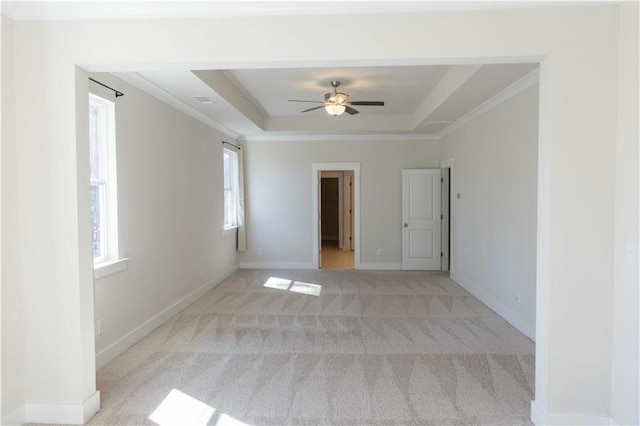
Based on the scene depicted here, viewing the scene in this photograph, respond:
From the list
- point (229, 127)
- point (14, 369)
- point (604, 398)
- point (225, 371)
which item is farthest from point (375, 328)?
point (229, 127)

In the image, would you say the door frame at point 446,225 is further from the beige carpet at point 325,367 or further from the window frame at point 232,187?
the window frame at point 232,187

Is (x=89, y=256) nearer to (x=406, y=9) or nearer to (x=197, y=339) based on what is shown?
(x=197, y=339)

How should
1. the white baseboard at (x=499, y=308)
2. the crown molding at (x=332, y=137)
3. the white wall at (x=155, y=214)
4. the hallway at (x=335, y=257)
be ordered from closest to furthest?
the white wall at (x=155, y=214) < the white baseboard at (x=499, y=308) < the crown molding at (x=332, y=137) < the hallway at (x=335, y=257)

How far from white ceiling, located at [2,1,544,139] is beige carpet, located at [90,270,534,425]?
2.25 metres

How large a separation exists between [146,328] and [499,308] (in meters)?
3.96

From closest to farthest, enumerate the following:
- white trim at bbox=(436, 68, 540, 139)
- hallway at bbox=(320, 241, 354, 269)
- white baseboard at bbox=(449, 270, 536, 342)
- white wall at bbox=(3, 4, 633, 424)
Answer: white wall at bbox=(3, 4, 633, 424) < white trim at bbox=(436, 68, 540, 139) < white baseboard at bbox=(449, 270, 536, 342) < hallway at bbox=(320, 241, 354, 269)

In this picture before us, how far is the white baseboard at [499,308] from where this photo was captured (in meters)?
3.98

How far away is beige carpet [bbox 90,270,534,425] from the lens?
2613mm

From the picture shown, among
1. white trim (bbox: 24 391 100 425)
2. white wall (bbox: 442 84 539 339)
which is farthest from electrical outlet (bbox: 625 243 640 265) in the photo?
white trim (bbox: 24 391 100 425)

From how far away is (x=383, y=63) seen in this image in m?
2.50

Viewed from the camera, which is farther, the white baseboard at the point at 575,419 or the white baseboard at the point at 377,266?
the white baseboard at the point at 377,266

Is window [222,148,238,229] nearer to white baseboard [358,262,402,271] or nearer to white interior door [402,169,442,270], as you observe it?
white baseboard [358,262,402,271]

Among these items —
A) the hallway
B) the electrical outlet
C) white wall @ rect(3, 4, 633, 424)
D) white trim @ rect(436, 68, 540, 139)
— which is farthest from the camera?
the hallway

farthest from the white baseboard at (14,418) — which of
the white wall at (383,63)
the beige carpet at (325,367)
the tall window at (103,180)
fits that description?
the tall window at (103,180)
